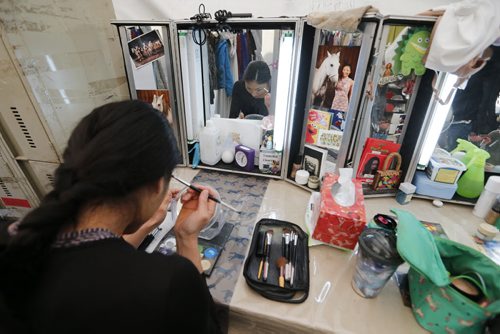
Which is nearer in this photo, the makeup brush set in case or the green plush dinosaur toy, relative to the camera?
the makeup brush set in case

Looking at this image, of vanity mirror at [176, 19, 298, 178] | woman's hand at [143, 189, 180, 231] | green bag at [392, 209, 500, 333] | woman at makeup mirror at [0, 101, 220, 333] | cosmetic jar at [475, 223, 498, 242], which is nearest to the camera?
woman at makeup mirror at [0, 101, 220, 333]

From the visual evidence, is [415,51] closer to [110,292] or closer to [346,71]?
[346,71]

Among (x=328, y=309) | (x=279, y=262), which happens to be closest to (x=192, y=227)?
(x=279, y=262)

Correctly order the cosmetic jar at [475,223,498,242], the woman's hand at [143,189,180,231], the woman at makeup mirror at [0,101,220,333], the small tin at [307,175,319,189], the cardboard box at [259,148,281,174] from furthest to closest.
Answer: the cardboard box at [259,148,281,174]
the small tin at [307,175,319,189]
the cosmetic jar at [475,223,498,242]
the woman's hand at [143,189,180,231]
the woman at makeup mirror at [0,101,220,333]

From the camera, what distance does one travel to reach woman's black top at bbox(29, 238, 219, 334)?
1.27ft

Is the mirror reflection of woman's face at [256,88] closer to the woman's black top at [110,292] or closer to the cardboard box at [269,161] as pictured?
the cardboard box at [269,161]

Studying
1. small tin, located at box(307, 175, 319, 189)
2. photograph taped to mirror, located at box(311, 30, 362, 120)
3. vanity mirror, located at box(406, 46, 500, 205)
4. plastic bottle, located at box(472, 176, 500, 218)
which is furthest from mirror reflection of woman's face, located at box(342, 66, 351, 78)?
plastic bottle, located at box(472, 176, 500, 218)

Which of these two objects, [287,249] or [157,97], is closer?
[287,249]

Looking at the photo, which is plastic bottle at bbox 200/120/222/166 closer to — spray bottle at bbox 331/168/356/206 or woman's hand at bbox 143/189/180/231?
woman's hand at bbox 143/189/180/231

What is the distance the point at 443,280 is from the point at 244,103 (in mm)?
1394

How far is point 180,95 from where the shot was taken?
51.0 inches

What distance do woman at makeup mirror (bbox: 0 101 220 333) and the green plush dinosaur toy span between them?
1.02 m

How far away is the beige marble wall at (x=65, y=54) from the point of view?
3.38 feet

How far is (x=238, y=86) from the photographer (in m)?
1.62
